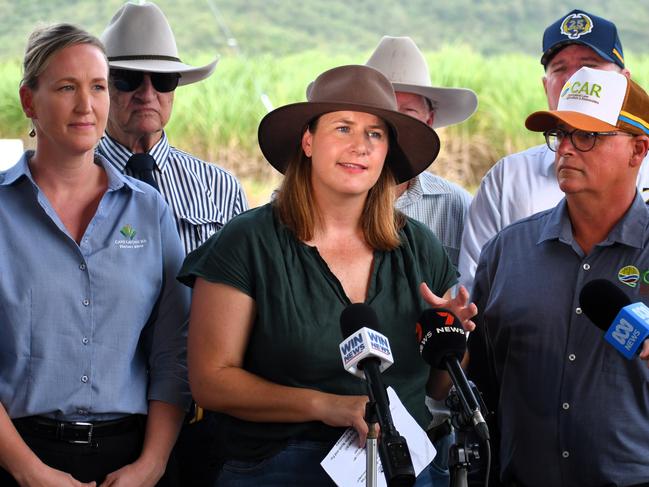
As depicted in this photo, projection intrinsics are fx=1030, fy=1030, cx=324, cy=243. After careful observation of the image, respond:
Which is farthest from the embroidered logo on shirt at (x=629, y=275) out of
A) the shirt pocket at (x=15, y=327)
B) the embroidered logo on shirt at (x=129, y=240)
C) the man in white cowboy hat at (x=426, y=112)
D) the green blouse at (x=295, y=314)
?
the shirt pocket at (x=15, y=327)

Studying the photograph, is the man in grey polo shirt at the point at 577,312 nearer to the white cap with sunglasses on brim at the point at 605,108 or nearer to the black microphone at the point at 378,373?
the white cap with sunglasses on brim at the point at 605,108

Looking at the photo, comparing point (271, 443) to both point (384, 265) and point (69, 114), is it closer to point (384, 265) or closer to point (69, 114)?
point (384, 265)

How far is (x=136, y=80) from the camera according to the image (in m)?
4.25

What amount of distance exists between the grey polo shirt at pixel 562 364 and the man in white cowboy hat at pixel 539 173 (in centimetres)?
68

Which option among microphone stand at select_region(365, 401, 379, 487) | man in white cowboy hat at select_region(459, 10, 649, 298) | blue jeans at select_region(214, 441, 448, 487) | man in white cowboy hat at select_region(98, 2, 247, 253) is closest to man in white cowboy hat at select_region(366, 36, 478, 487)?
man in white cowboy hat at select_region(459, 10, 649, 298)

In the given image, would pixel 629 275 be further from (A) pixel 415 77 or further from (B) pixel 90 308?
(A) pixel 415 77

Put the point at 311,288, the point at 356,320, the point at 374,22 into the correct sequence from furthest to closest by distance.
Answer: the point at 374,22 < the point at 311,288 < the point at 356,320

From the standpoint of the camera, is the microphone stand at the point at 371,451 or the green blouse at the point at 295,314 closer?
the microphone stand at the point at 371,451

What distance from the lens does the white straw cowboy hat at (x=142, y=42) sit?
4.32 m

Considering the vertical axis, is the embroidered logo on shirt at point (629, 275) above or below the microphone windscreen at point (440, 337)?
above

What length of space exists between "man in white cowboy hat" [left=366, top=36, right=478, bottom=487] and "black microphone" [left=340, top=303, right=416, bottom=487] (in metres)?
1.71

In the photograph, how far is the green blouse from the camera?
113 inches

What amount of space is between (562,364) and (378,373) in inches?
43.8

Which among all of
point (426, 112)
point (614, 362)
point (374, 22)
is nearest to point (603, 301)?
point (614, 362)
